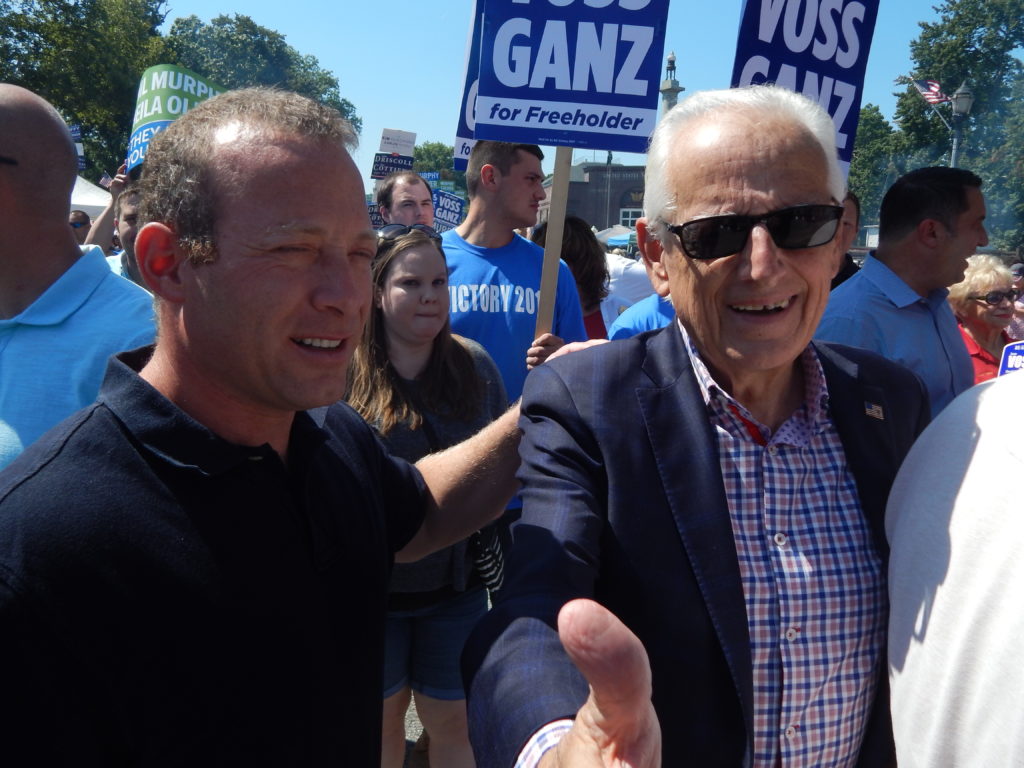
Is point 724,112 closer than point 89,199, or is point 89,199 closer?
point 724,112

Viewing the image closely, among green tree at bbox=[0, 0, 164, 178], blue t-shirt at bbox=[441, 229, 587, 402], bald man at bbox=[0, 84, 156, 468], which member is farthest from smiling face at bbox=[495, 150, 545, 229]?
green tree at bbox=[0, 0, 164, 178]

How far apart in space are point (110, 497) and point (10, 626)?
21 cm

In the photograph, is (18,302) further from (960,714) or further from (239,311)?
(960,714)

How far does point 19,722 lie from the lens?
1112 mm

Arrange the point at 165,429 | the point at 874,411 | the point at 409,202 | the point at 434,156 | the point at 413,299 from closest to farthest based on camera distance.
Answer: the point at 165,429, the point at 874,411, the point at 413,299, the point at 409,202, the point at 434,156

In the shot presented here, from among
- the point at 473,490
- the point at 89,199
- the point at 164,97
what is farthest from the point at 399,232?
the point at 89,199

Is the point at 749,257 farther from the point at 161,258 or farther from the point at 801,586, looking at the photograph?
the point at 161,258

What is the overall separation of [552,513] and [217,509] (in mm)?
555

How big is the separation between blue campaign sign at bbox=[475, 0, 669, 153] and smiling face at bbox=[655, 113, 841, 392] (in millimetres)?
1511

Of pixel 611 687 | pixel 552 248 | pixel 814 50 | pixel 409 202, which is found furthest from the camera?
pixel 409 202

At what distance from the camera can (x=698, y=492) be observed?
1.48 m

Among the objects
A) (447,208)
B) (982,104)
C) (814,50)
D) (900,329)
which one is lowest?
(900,329)

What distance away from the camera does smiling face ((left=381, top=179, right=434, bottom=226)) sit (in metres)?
6.71

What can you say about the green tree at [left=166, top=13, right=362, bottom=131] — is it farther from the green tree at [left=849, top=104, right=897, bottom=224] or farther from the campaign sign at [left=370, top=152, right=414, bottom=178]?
the campaign sign at [left=370, top=152, right=414, bottom=178]
